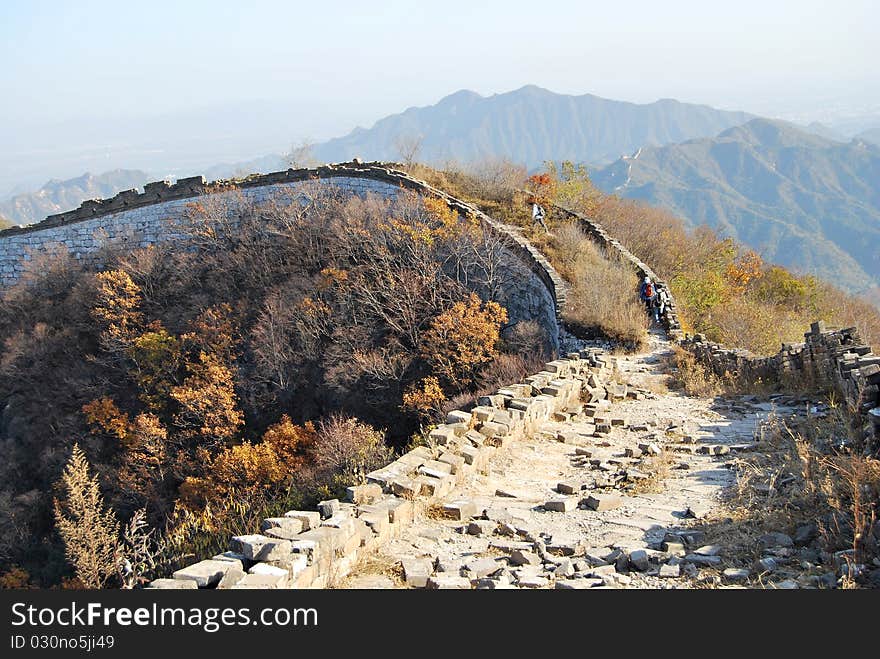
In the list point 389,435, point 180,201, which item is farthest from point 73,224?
point 389,435

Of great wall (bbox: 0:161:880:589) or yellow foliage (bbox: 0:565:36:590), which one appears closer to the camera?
great wall (bbox: 0:161:880:589)

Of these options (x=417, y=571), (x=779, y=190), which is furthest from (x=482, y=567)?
(x=779, y=190)

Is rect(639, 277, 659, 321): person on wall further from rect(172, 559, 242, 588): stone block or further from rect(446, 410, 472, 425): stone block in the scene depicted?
rect(172, 559, 242, 588): stone block

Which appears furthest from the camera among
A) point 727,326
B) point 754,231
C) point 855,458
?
point 754,231

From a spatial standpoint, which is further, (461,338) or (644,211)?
(644,211)

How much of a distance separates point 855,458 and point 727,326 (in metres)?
8.47

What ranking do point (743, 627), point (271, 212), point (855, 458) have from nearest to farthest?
point (743, 627) → point (855, 458) → point (271, 212)

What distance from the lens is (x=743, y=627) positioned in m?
3.46

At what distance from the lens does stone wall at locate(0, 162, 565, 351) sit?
1867 centimetres

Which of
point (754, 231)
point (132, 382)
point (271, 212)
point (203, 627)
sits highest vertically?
point (271, 212)

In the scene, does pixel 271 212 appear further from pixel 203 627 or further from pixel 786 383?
pixel 203 627

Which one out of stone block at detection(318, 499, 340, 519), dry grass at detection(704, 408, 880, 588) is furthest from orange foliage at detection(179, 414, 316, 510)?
dry grass at detection(704, 408, 880, 588)

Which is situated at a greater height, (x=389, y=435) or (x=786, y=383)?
(x=786, y=383)

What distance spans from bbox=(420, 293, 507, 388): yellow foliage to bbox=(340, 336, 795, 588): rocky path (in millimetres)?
4561
